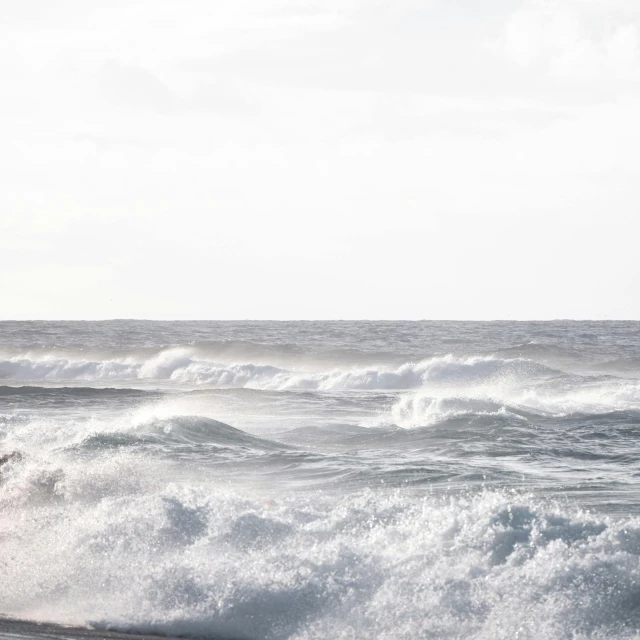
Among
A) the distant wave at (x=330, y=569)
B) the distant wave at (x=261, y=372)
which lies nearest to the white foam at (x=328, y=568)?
the distant wave at (x=330, y=569)

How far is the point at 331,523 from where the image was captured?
8227 millimetres

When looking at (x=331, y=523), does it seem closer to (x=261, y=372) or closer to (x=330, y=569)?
(x=330, y=569)

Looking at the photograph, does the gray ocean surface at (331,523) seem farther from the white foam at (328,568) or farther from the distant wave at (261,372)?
the distant wave at (261,372)

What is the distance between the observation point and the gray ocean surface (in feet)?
22.0

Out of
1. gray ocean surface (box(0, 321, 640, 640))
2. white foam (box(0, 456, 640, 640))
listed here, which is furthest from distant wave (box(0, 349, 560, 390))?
white foam (box(0, 456, 640, 640))

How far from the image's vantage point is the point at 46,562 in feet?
25.9

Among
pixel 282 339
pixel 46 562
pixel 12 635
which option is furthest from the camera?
pixel 282 339

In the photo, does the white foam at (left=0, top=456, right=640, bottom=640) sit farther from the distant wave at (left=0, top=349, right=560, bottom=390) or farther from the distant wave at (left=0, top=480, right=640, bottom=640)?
the distant wave at (left=0, top=349, right=560, bottom=390)

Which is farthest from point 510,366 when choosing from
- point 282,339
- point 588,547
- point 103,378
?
point 588,547

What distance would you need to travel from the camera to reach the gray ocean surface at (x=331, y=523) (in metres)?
6.72

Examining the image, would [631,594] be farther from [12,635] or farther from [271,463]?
[271,463]

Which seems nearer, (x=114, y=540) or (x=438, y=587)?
(x=438, y=587)

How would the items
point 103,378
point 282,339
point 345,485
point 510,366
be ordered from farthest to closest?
1. point 282,339
2. point 103,378
3. point 510,366
4. point 345,485

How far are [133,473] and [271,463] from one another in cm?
222
